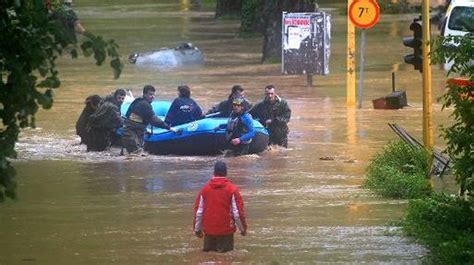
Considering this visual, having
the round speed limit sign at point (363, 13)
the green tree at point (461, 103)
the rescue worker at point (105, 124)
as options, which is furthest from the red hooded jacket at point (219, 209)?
the round speed limit sign at point (363, 13)

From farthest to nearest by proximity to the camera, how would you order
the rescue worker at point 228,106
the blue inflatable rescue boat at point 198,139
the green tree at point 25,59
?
the rescue worker at point 228,106, the blue inflatable rescue boat at point 198,139, the green tree at point 25,59

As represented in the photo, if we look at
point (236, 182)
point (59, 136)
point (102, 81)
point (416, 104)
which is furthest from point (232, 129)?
point (102, 81)

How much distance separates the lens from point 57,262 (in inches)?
550

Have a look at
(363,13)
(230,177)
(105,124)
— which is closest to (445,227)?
(230,177)

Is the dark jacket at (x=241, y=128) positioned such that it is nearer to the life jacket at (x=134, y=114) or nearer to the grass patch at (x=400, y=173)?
the life jacket at (x=134, y=114)

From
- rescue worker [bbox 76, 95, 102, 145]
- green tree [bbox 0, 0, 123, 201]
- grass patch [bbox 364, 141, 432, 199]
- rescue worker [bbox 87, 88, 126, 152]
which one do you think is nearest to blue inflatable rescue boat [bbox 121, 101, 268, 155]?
rescue worker [bbox 87, 88, 126, 152]

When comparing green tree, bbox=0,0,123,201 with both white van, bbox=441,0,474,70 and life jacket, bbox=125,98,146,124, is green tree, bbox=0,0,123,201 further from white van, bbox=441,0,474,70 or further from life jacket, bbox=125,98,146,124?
white van, bbox=441,0,474,70

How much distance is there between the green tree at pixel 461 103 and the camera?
1220cm

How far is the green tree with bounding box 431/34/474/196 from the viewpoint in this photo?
40.0 ft

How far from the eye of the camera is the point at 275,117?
2355cm

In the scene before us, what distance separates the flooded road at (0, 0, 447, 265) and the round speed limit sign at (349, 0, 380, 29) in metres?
1.88

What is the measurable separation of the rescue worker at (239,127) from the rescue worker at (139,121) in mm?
1283

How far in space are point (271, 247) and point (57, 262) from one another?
237 centimetres

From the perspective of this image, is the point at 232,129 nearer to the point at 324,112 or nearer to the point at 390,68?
the point at 324,112
